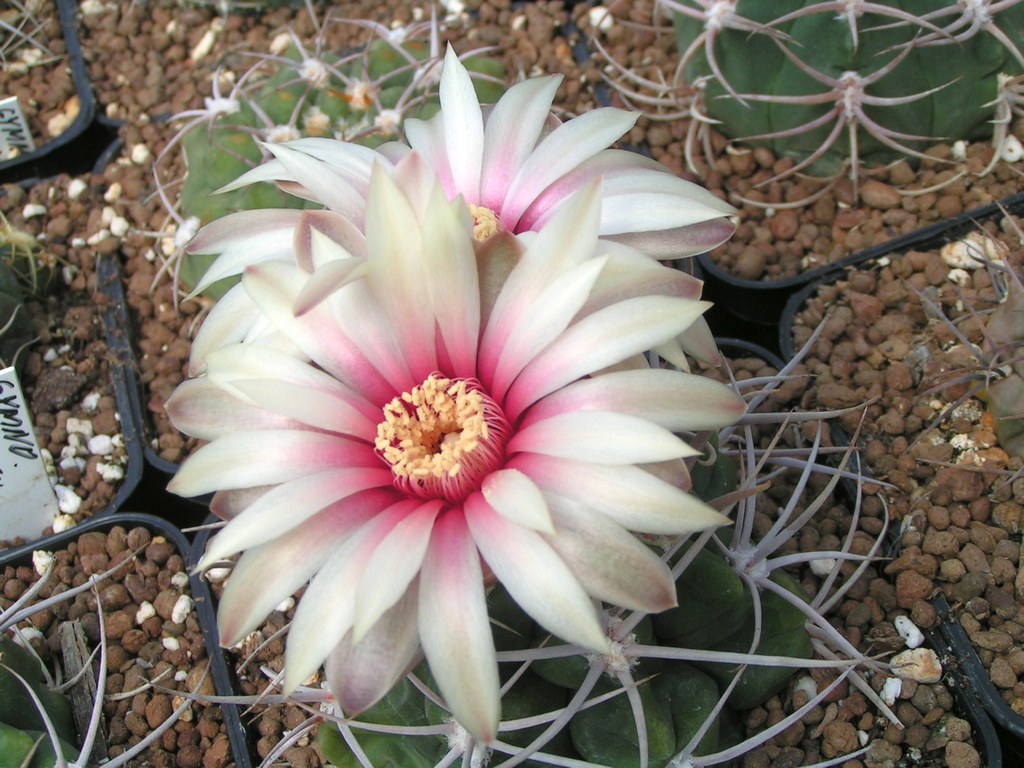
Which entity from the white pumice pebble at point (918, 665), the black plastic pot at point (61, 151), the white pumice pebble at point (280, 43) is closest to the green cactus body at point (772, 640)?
the white pumice pebble at point (918, 665)

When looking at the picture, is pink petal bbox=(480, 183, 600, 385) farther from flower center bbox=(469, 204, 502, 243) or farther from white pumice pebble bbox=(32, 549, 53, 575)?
white pumice pebble bbox=(32, 549, 53, 575)

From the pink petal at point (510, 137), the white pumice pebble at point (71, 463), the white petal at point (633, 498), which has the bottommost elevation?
the white pumice pebble at point (71, 463)

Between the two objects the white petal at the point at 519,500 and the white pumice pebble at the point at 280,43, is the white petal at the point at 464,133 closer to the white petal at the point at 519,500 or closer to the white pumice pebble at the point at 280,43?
the white petal at the point at 519,500

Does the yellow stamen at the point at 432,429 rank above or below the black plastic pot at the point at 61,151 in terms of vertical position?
above

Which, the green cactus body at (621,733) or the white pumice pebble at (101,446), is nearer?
the green cactus body at (621,733)

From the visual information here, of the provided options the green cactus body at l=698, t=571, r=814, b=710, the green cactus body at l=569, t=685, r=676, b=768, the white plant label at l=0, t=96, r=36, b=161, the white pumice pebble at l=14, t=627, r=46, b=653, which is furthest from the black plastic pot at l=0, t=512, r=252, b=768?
the white plant label at l=0, t=96, r=36, b=161

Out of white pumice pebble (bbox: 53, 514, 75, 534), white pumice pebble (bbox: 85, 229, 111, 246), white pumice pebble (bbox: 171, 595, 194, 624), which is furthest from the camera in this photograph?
white pumice pebble (bbox: 85, 229, 111, 246)

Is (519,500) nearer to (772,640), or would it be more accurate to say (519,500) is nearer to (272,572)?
(272,572)
